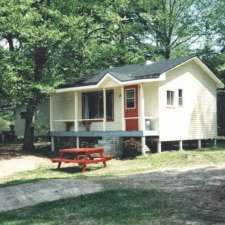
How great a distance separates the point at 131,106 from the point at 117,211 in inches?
672

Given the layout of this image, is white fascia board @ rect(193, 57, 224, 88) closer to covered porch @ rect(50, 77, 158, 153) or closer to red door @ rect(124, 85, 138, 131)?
covered porch @ rect(50, 77, 158, 153)

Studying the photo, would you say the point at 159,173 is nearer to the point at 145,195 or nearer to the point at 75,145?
the point at 145,195

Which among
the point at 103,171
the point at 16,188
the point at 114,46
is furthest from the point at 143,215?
the point at 114,46

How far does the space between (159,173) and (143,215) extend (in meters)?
7.87

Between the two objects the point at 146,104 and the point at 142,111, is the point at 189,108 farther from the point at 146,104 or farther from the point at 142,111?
the point at 142,111

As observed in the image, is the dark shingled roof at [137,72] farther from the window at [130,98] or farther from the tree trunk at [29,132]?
the tree trunk at [29,132]

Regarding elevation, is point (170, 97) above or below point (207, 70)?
below

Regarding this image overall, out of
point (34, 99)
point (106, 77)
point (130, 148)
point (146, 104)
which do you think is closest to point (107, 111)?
point (106, 77)

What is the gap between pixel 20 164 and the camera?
80.9ft

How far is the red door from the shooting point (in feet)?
89.7

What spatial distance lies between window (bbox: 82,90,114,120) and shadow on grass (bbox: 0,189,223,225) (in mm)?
16768

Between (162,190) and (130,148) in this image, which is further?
(130,148)

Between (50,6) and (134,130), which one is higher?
(50,6)

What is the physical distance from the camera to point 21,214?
35.8 feet
